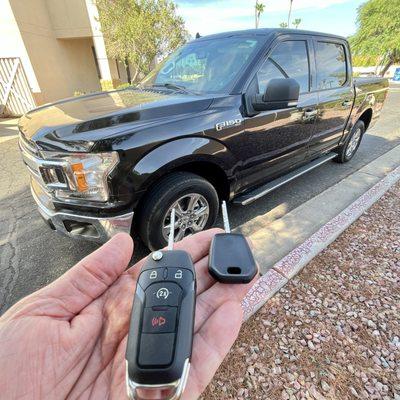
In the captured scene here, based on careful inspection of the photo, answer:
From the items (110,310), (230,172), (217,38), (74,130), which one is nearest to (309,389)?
(110,310)

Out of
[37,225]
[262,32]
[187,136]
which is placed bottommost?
[37,225]

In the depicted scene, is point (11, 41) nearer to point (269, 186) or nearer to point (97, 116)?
point (97, 116)

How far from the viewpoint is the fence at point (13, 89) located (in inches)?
401

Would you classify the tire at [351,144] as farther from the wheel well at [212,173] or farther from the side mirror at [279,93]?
the wheel well at [212,173]

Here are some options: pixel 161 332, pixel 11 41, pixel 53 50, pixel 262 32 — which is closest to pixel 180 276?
pixel 161 332

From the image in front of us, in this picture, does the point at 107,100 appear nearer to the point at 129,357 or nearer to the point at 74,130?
the point at 74,130

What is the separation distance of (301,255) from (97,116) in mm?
1995

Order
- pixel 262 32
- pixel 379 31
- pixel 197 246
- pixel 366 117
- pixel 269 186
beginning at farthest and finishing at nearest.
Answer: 1. pixel 379 31
2. pixel 366 117
3. pixel 269 186
4. pixel 262 32
5. pixel 197 246

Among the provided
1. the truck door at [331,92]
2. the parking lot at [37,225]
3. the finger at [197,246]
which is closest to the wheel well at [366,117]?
the parking lot at [37,225]

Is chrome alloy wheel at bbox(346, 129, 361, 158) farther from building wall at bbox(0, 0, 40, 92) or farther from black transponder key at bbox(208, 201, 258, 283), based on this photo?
building wall at bbox(0, 0, 40, 92)

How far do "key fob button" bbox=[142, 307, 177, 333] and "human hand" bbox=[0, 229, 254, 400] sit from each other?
279mm

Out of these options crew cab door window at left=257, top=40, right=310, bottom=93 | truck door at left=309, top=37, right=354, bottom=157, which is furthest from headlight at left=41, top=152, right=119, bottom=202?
truck door at left=309, top=37, right=354, bottom=157

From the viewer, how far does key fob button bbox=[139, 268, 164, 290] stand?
944 mm

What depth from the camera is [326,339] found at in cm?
170
